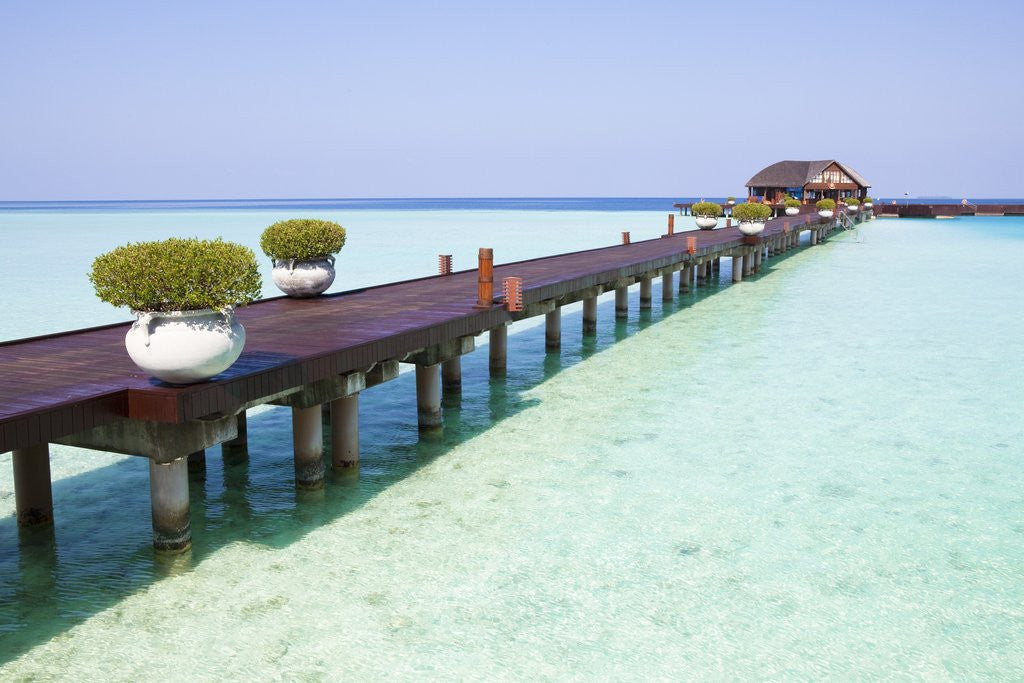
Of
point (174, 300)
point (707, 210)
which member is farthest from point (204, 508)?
point (707, 210)

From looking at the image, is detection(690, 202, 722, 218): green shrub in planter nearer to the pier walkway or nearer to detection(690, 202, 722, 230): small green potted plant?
detection(690, 202, 722, 230): small green potted plant

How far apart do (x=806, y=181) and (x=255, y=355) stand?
3530 inches

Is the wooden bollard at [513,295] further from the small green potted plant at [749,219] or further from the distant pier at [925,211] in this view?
the distant pier at [925,211]

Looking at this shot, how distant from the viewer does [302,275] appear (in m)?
15.1

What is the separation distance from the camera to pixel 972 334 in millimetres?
24672

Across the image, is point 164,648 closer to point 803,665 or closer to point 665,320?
point 803,665

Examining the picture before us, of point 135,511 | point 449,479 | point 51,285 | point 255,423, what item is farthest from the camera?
point 51,285

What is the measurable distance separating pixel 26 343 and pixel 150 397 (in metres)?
4.39

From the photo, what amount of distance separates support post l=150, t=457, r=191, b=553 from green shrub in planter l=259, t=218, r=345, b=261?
21.4 feet

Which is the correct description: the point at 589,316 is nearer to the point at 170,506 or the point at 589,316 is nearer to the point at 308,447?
the point at 308,447

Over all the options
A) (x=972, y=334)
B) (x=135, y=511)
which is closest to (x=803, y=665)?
(x=135, y=511)

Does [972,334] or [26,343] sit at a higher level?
[26,343]

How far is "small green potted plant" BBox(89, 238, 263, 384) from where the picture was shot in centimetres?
782

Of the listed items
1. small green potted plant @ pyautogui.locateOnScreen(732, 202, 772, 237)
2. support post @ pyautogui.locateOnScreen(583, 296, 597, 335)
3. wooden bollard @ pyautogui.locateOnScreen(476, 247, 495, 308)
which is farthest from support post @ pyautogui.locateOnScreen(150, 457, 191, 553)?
small green potted plant @ pyautogui.locateOnScreen(732, 202, 772, 237)
